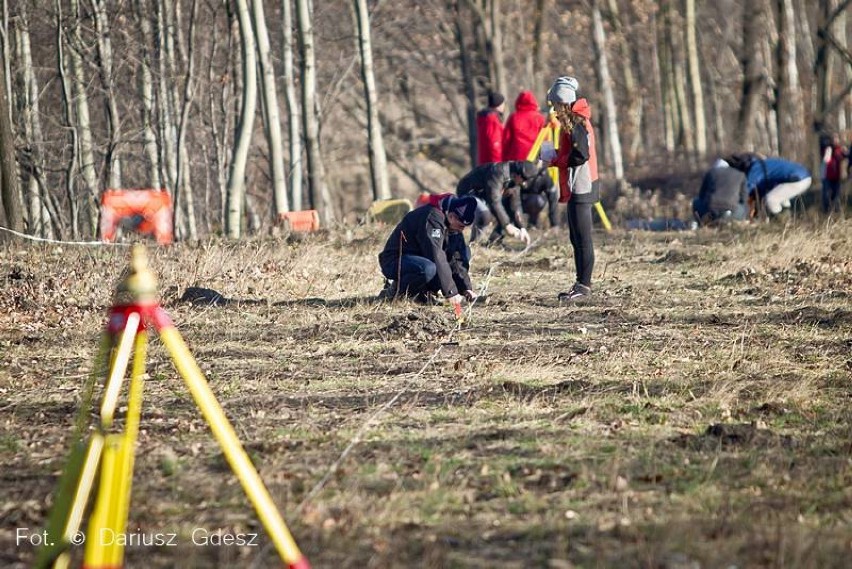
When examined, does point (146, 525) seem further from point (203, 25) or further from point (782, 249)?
point (203, 25)

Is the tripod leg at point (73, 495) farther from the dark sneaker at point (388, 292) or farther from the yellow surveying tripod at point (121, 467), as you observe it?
the dark sneaker at point (388, 292)

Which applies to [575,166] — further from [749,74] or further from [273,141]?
[749,74]

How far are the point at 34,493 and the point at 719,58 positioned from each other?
5756 centimetres

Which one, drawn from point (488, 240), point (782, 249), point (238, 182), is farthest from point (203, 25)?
point (782, 249)

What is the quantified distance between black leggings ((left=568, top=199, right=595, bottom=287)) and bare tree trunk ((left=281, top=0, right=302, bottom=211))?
1515cm

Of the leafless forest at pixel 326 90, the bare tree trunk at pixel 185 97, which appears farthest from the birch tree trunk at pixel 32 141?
the bare tree trunk at pixel 185 97

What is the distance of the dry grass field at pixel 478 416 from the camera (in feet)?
18.4

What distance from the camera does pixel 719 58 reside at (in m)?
61.1

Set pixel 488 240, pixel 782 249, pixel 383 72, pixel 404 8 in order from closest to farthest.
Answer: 1. pixel 782 249
2. pixel 488 240
3. pixel 404 8
4. pixel 383 72

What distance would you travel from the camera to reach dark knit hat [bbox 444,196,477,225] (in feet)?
38.3

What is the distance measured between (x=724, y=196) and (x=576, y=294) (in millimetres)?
8558

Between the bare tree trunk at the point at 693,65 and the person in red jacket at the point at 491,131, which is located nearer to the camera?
the person in red jacket at the point at 491,131

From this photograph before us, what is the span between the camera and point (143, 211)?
25.8 meters

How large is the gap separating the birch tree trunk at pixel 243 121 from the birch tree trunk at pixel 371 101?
4.25 meters
